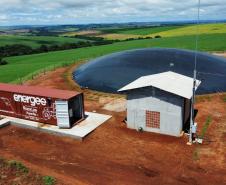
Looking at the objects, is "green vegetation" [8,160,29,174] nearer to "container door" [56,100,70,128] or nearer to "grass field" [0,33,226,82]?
"container door" [56,100,70,128]

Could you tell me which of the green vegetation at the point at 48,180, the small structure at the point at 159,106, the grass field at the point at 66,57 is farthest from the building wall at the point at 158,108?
the grass field at the point at 66,57

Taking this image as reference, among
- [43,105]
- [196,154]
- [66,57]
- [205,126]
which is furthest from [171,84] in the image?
[66,57]

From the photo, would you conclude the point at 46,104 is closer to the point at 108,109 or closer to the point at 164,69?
the point at 108,109

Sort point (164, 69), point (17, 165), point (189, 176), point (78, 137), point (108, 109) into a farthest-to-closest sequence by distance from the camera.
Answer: point (164, 69)
point (108, 109)
point (78, 137)
point (17, 165)
point (189, 176)

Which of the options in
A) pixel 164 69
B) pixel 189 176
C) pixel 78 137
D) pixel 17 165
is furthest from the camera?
pixel 164 69

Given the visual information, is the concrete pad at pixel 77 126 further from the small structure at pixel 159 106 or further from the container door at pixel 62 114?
the small structure at pixel 159 106

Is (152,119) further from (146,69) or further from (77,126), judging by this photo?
(146,69)

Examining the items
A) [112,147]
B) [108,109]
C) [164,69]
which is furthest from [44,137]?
[164,69]
